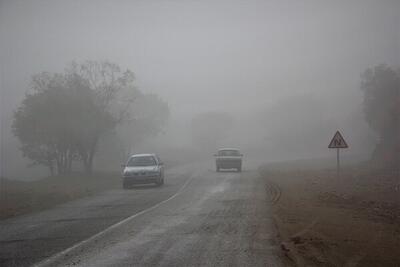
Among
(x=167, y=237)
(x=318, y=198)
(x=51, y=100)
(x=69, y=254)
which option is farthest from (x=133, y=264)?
(x=51, y=100)

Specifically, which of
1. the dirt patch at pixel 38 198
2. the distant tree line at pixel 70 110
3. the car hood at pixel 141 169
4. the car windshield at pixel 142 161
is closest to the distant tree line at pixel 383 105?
the car windshield at pixel 142 161

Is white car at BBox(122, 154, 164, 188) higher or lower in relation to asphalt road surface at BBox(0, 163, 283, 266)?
higher

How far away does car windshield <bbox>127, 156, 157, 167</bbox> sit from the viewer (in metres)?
30.4

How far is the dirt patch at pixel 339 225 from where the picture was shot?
29.8 feet

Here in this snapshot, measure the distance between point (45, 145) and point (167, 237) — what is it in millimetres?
36343

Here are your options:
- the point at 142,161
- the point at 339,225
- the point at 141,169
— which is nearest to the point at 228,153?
the point at 142,161

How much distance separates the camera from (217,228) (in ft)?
41.2

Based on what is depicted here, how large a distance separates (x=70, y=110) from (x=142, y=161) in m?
10.1

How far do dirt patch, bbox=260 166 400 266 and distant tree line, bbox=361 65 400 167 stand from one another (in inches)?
1030

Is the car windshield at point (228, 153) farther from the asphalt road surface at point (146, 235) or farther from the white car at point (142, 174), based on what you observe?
the asphalt road surface at point (146, 235)

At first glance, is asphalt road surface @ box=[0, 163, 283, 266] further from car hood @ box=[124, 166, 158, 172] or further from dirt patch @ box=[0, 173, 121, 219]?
car hood @ box=[124, 166, 158, 172]

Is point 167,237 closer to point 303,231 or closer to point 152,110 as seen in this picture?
point 303,231

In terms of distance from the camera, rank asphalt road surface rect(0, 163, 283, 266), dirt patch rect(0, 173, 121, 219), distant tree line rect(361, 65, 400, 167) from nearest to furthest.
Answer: asphalt road surface rect(0, 163, 283, 266) < dirt patch rect(0, 173, 121, 219) < distant tree line rect(361, 65, 400, 167)

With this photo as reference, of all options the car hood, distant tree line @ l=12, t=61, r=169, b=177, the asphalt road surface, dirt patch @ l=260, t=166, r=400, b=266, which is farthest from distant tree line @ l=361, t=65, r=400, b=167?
the asphalt road surface
